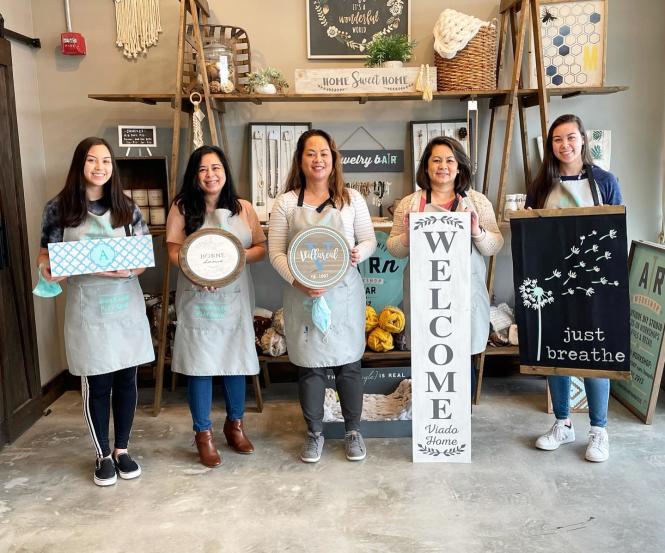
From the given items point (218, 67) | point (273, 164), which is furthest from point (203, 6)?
point (273, 164)

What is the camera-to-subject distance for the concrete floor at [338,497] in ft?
7.39

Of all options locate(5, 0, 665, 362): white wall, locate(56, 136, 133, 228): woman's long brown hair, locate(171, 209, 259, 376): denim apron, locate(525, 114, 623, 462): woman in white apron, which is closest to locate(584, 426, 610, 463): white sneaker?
locate(525, 114, 623, 462): woman in white apron

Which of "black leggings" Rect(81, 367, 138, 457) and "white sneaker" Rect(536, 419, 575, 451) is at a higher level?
"black leggings" Rect(81, 367, 138, 457)

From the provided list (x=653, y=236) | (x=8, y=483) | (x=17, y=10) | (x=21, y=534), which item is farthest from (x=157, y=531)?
(x=653, y=236)

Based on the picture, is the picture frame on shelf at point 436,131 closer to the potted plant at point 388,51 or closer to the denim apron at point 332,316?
the potted plant at point 388,51

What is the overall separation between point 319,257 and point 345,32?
64.7 inches

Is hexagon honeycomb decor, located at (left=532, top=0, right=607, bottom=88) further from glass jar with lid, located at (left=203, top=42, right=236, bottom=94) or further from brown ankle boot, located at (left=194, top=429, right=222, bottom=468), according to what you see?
brown ankle boot, located at (left=194, top=429, right=222, bottom=468)

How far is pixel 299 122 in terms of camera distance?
369cm

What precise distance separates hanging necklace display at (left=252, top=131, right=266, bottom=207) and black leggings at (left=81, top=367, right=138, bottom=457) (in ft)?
4.52

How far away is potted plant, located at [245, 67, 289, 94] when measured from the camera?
333 centimetres

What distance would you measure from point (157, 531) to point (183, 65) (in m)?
2.28

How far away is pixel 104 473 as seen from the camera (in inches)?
105

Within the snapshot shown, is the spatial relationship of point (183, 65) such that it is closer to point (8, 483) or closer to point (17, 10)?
point (17, 10)

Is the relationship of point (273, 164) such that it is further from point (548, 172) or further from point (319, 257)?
point (548, 172)
